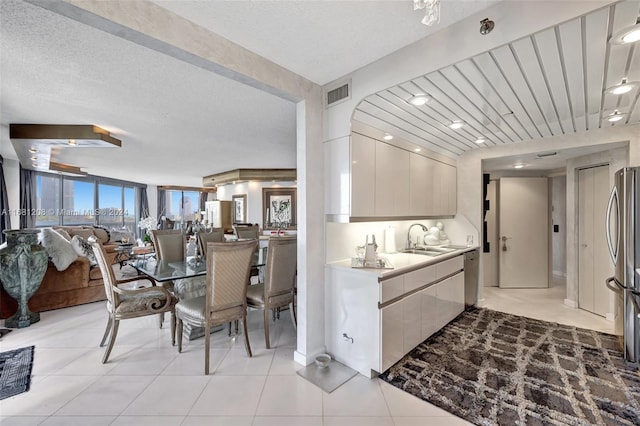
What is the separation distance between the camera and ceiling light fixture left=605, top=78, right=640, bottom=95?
213cm

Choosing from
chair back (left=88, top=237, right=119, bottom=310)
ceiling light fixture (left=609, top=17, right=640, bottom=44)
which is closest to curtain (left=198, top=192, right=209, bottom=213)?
chair back (left=88, top=237, right=119, bottom=310)

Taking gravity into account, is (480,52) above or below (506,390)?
above

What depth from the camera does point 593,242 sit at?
3.82 metres

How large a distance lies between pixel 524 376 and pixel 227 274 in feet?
8.92

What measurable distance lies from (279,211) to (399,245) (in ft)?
15.8

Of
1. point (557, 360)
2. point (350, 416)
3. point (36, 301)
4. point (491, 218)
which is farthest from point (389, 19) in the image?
point (36, 301)

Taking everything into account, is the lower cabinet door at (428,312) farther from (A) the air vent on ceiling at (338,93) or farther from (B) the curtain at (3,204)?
(B) the curtain at (3,204)

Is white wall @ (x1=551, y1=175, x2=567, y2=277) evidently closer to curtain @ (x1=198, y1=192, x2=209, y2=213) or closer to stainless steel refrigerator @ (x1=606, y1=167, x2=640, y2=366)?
stainless steel refrigerator @ (x1=606, y1=167, x2=640, y2=366)

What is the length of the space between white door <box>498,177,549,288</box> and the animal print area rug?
6.31ft

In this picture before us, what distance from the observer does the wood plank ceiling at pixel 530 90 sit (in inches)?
64.4

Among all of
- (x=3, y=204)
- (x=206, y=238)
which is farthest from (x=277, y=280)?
(x=3, y=204)

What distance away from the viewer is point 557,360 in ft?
8.24

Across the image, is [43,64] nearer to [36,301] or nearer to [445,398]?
[36,301]

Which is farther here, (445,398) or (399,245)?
(399,245)
